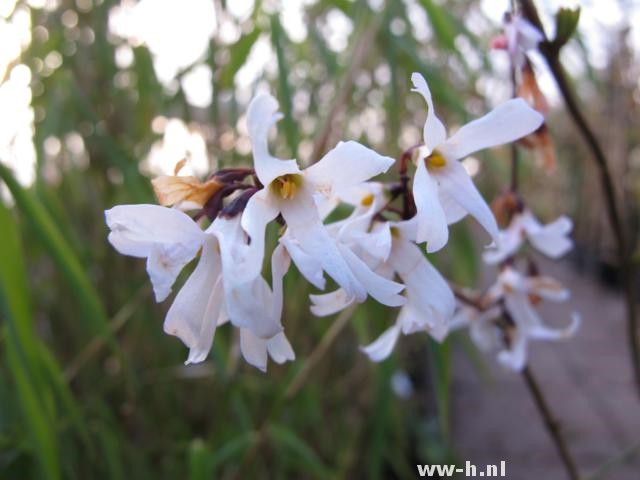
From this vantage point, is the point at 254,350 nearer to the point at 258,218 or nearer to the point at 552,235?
the point at 258,218

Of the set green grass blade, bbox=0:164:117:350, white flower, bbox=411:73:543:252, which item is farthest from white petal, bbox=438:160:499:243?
green grass blade, bbox=0:164:117:350

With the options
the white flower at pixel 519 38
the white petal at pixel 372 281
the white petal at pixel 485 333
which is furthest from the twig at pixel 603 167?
the white petal at pixel 372 281

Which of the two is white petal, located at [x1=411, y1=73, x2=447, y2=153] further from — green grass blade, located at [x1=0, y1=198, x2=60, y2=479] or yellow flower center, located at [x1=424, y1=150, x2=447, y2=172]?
green grass blade, located at [x1=0, y1=198, x2=60, y2=479]

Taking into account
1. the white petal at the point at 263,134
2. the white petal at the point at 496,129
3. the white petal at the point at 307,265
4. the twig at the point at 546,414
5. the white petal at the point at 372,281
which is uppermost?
the white petal at the point at 263,134

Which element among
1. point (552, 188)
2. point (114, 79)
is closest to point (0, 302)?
point (114, 79)

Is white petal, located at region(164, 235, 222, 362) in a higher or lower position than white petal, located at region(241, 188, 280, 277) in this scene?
lower

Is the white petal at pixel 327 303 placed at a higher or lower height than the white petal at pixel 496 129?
lower

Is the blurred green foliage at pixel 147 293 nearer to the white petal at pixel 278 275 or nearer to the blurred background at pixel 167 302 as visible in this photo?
the blurred background at pixel 167 302
